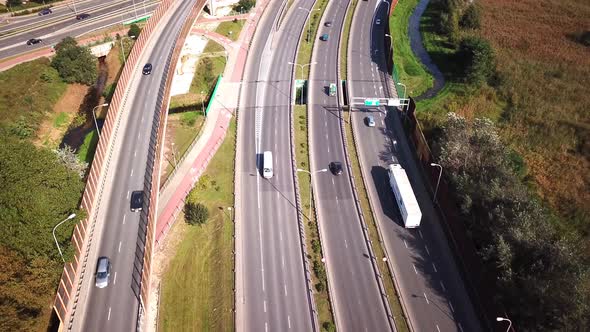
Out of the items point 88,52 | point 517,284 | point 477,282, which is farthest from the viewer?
point 88,52

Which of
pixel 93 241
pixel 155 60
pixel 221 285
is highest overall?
pixel 155 60

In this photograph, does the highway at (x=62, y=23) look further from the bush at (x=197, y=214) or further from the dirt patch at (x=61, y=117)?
the bush at (x=197, y=214)

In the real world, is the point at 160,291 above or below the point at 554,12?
below

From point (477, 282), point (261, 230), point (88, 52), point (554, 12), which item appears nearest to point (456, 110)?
point (477, 282)

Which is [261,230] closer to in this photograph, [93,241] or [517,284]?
[93,241]

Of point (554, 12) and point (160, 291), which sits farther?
point (554, 12)

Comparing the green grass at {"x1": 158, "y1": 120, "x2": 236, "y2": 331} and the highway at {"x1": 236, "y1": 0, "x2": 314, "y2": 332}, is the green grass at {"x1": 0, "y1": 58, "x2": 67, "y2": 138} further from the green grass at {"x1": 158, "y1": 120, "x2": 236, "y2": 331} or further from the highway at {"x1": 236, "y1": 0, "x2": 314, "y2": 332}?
the green grass at {"x1": 158, "y1": 120, "x2": 236, "y2": 331}

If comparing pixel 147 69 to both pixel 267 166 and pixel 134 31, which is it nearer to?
pixel 267 166

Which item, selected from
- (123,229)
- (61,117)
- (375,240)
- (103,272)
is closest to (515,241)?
(375,240)
